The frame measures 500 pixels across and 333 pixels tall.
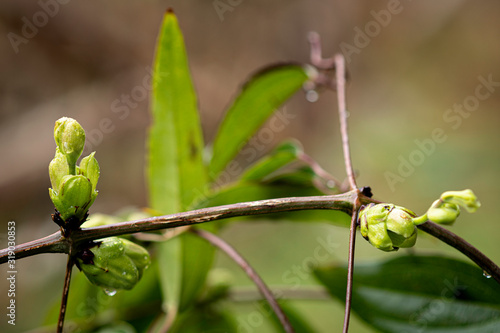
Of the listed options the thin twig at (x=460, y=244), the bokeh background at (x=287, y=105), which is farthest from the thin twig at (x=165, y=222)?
the bokeh background at (x=287, y=105)

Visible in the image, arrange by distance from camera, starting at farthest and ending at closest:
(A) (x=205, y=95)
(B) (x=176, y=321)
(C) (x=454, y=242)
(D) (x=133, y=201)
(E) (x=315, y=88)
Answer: (A) (x=205, y=95), (D) (x=133, y=201), (E) (x=315, y=88), (B) (x=176, y=321), (C) (x=454, y=242)

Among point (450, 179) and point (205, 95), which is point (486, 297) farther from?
point (205, 95)

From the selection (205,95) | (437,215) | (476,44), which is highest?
(205,95)

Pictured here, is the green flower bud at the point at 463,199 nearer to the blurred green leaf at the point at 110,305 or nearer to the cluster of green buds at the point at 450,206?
the cluster of green buds at the point at 450,206

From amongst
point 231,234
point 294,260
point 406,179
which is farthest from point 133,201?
point 406,179

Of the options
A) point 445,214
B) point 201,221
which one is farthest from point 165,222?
point 445,214

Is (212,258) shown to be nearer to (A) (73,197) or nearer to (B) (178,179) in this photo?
(B) (178,179)

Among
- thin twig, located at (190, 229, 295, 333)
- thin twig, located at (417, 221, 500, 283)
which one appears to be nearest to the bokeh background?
thin twig, located at (190, 229, 295, 333)
